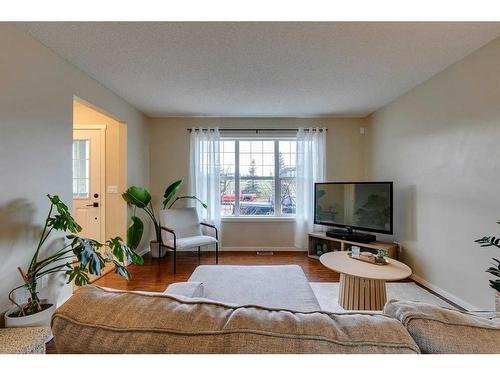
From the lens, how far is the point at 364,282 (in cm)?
210

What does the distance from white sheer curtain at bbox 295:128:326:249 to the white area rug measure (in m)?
1.38

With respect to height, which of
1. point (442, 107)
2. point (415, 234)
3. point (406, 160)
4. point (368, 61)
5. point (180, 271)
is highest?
point (368, 61)

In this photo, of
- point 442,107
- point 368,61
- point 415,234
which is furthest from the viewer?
point 415,234

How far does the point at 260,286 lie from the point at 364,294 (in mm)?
1015

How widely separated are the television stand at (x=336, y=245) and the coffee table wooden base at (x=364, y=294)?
1.23 metres

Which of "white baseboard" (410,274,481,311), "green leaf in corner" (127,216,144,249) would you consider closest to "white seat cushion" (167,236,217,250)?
"green leaf in corner" (127,216,144,249)

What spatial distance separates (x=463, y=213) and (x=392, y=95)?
1.79 metres

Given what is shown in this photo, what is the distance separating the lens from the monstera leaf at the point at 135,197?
137 inches

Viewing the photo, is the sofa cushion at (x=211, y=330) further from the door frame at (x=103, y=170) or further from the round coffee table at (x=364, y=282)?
the door frame at (x=103, y=170)

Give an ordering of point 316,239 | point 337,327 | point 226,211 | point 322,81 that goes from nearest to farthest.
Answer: point 337,327 < point 322,81 < point 316,239 < point 226,211

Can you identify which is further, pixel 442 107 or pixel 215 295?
pixel 442 107

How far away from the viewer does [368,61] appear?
2.29 metres

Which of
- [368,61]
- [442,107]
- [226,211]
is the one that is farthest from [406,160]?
[226,211]
